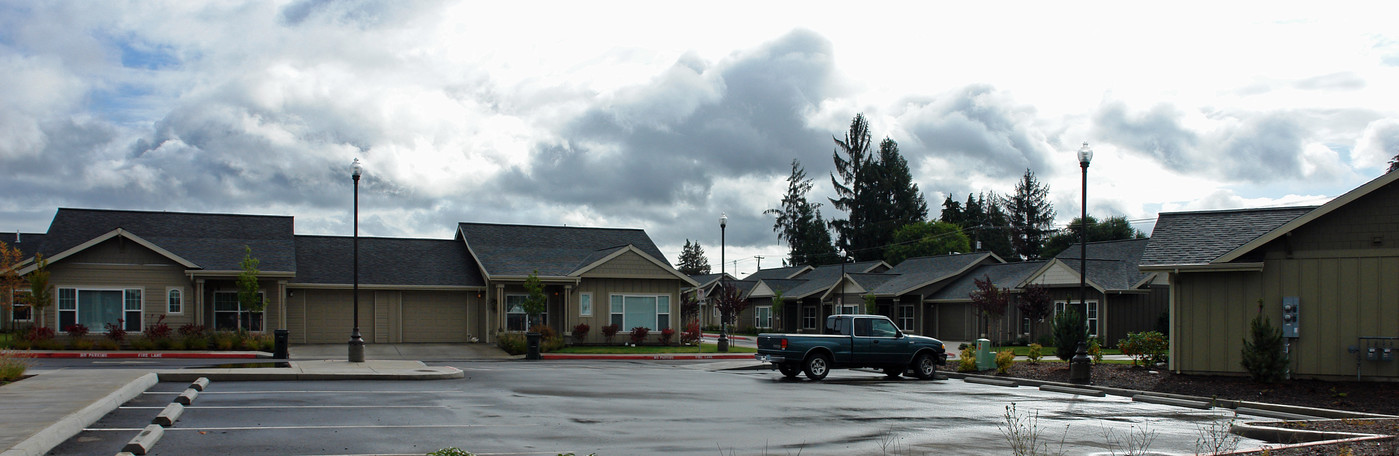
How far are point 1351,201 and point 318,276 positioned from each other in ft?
105

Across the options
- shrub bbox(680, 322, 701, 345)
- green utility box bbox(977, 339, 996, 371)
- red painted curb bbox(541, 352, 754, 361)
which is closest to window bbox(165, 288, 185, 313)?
red painted curb bbox(541, 352, 754, 361)

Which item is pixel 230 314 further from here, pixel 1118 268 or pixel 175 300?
pixel 1118 268

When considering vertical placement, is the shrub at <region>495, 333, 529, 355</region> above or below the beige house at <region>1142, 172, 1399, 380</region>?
below

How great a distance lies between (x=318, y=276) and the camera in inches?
1462

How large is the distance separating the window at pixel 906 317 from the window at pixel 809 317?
6839mm

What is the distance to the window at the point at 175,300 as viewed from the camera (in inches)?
1335

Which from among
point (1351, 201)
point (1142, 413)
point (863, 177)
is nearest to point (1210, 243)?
point (1351, 201)

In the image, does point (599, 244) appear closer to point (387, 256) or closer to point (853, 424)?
point (387, 256)

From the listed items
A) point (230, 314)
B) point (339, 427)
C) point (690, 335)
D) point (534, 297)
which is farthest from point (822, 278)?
point (339, 427)

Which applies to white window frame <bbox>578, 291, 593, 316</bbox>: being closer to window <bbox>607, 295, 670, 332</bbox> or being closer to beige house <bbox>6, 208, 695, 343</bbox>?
beige house <bbox>6, 208, 695, 343</bbox>

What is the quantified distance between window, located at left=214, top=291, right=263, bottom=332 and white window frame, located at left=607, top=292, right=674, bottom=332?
12.5 metres

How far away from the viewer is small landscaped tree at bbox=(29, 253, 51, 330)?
101ft

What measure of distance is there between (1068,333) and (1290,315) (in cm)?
513

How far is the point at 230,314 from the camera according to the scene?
35.5m
